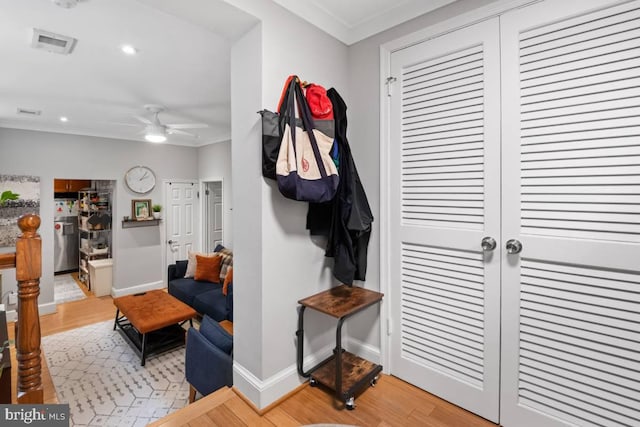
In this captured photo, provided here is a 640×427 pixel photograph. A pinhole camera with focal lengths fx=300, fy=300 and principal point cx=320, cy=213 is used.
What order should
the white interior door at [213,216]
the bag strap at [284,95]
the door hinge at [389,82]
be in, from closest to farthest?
the bag strap at [284,95] → the door hinge at [389,82] → the white interior door at [213,216]

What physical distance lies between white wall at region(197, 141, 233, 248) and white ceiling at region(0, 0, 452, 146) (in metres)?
1.45

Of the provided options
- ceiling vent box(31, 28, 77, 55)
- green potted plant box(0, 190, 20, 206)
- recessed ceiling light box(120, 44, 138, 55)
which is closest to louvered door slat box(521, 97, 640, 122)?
recessed ceiling light box(120, 44, 138, 55)

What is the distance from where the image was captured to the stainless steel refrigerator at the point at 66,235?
6.57 m

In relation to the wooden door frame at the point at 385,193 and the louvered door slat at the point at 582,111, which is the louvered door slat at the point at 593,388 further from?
the louvered door slat at the point at 582,111

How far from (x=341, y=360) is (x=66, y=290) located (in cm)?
643

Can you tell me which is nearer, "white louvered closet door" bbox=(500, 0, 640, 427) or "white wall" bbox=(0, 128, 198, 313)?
"white louvered closet door" bbox=(500, 0, 640, 427)

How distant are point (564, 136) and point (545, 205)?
31cm

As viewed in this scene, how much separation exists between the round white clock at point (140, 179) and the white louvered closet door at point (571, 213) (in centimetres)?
562

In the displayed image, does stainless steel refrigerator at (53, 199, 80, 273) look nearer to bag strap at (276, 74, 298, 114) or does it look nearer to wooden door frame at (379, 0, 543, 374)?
bag strap at (276, 74, 298, 114)

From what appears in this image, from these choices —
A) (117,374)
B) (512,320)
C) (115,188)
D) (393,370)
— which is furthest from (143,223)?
(512,320)

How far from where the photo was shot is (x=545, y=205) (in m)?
1.36

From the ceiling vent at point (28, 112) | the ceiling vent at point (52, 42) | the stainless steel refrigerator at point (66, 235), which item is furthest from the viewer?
the stainless steel refrigerator at point (66, 235)

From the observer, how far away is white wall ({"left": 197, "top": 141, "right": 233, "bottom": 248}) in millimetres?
5367

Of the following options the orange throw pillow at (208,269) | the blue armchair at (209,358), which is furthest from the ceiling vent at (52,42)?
the orange throw pillow at (208,269)
